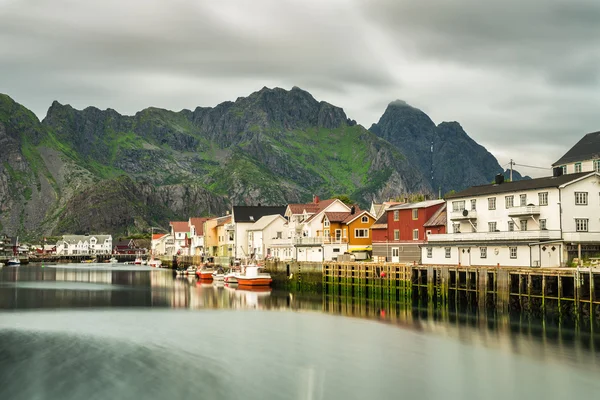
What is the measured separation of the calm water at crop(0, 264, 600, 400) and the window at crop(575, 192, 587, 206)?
1492 centimetres

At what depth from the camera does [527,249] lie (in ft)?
190

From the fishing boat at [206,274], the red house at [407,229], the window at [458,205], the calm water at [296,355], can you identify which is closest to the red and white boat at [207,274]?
the fishing boat at [206,274]

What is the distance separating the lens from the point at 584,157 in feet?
285

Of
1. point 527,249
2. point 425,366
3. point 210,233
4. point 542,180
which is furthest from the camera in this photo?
point 210,233

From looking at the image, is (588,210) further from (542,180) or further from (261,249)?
(261,249)

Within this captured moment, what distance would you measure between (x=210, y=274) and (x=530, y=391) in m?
89.5

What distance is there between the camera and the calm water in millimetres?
33219

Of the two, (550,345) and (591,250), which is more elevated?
(591,250)

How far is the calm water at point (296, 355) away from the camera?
33.2 m

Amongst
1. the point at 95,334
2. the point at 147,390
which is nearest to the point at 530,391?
the point at 147,390

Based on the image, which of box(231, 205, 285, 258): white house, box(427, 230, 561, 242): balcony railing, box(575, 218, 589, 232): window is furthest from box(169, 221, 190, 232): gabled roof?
box(575, 218, 589, 232): window

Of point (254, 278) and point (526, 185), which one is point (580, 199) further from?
point (254, 278)

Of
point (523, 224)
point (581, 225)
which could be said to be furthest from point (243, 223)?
point (581, 225)

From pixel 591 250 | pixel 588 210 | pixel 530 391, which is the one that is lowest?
pixel 530 391
